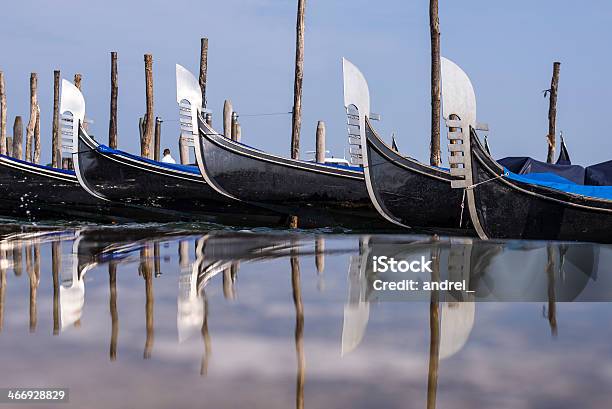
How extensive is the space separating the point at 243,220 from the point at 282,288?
1043 centimetres

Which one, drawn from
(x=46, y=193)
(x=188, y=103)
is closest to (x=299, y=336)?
(x=188, y=103)

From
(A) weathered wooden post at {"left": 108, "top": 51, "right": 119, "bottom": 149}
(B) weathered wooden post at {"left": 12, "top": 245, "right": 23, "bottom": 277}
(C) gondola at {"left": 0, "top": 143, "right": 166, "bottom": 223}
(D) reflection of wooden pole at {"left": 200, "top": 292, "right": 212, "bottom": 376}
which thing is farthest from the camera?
(A) weathered wooden post at {"left": 108, "top": 51, "right": 119, "bottom": 149}

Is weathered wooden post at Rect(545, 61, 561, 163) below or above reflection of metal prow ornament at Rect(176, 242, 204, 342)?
above

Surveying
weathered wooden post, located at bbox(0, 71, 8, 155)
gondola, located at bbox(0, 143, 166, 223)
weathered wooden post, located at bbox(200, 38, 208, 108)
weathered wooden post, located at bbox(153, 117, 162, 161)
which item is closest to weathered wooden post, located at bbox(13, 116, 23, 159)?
weathered wooden post, located at bbox(0, 71, 8, 155)

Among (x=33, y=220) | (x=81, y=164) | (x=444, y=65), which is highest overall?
(x=444, y=65)

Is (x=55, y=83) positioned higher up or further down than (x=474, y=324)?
higher up

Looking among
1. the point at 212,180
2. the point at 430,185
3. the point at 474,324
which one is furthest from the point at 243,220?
the point at 474,324

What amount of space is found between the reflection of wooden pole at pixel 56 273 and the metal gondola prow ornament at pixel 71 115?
787 cm

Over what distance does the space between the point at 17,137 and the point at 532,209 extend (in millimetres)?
20617

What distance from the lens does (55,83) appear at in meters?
24.3

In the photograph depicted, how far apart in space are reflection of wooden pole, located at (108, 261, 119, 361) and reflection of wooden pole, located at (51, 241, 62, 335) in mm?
219

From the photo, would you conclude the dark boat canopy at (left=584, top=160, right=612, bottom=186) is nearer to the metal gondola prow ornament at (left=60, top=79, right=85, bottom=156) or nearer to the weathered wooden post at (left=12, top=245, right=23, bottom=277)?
the weathered wooden post at (left=12, top=245, right=23, bottom=277)

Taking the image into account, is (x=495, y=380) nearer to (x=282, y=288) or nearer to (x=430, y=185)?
(x=282, y=288)

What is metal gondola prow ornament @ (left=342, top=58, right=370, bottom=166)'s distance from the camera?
11594mm
